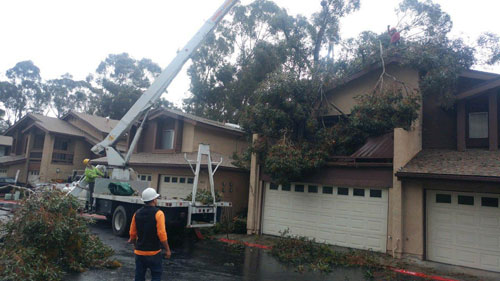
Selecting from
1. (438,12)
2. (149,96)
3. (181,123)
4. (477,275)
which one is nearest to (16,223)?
(149,96)

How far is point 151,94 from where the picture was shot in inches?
618

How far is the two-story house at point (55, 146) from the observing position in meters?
27.7

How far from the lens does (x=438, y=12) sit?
17359 mm

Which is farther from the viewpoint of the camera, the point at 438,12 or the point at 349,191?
the point at 438,12

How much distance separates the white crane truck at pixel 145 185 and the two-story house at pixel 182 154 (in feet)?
8.27

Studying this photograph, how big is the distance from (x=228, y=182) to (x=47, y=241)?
10106mm

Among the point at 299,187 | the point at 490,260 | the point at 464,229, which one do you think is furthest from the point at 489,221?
the point at 299,187

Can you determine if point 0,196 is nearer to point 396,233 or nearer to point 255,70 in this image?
point 255,70

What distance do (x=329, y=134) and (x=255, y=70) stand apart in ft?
38.8

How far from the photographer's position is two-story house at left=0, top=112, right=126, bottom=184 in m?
27.7

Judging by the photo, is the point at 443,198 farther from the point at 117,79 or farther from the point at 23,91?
the point at 23,91

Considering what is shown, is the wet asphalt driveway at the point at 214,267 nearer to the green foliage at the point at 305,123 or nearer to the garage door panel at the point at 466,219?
the garage door panel at the point at 466,219

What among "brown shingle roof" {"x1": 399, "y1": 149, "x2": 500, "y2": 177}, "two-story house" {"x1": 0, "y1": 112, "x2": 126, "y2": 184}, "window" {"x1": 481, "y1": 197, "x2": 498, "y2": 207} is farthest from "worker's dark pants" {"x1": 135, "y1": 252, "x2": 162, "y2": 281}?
"two-story house" {"x1": 0, "y1": 112, "x2": 126, "y2": 184}

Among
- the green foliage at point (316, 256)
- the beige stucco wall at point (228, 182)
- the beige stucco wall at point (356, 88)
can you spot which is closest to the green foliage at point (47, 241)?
the green foliage at point (316, 256)
